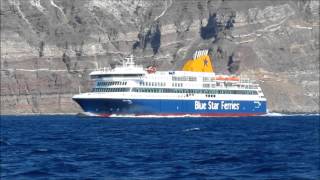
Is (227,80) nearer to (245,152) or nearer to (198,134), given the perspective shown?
(198,134)

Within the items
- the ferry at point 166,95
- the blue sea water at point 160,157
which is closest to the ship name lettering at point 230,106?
the ferry at point 166,95

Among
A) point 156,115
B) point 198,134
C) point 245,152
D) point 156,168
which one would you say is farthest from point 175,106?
point 156,168

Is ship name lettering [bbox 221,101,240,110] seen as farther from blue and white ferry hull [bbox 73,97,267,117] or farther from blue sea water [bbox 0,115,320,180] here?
blue sea water [bbox 0,115,320,180]

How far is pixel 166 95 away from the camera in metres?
146

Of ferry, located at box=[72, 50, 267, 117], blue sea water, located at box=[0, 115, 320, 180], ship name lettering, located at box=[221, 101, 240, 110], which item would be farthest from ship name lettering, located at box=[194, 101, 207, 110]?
blue sea water, located at box=[0, 115, 320, 180]

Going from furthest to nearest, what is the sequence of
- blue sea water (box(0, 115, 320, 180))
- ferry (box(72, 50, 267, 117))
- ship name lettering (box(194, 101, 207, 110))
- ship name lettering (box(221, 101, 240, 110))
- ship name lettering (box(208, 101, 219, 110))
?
ship name lettering (box(221, 101, 240, 110)) → ship name lettering (box(208, 101, 219, 110)) → ship name lettering (box(194, 101, 207, 110)) → ferry (box(72, 50, 267, 117)) → blue sea water (box(0, 115, 320, 180))

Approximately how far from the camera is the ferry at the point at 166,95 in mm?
141750

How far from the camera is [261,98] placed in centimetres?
16250

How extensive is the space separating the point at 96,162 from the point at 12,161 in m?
4.54

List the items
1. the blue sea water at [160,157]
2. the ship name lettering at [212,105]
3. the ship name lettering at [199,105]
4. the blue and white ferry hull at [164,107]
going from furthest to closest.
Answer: the ship name lettering at [212,105], the ship name lettering at [199,105], the blue and white ferry hull at [164,107], the blue sea water at [160,157]

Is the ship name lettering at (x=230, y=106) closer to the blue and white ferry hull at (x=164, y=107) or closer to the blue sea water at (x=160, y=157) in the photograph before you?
the blue and white ferry hull at (x=164, y=107)

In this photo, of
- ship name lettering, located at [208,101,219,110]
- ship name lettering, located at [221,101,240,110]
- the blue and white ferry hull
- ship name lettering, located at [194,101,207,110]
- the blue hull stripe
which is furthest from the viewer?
ship name lettering, located at [221,101,240,110]

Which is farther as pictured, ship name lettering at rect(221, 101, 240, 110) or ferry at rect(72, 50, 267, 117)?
ship name lettering at rect(221, 101, 240, 110)

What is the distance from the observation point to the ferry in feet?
465
